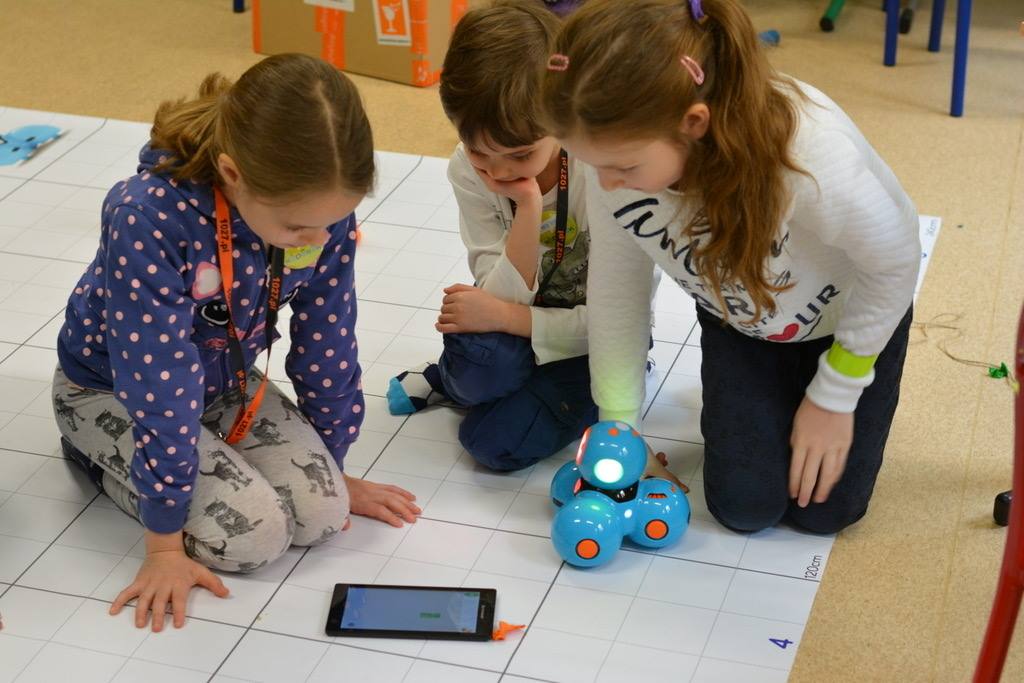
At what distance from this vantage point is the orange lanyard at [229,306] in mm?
1259

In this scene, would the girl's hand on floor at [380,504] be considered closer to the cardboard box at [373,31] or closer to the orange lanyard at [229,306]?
the orange lanyard at [229,306]

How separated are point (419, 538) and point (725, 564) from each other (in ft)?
1.14

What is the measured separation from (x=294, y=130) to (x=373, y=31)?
170 cm

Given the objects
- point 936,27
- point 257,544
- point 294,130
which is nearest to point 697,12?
point 294,130

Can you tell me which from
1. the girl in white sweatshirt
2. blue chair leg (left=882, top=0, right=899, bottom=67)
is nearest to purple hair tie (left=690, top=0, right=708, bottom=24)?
the girl in white sweatshirt

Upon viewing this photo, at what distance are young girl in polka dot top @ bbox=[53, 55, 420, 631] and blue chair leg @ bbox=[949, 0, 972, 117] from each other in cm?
160

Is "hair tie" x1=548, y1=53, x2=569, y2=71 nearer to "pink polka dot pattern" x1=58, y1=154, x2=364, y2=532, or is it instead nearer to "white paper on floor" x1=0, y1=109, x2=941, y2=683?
"pink polka dot pattern" x1=58, y1=154, x2=364, y2=532

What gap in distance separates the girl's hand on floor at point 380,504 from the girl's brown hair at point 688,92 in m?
0.51

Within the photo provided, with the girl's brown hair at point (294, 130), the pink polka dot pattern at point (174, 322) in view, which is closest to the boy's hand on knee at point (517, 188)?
the pink polka dot pattern at point (174, 322)

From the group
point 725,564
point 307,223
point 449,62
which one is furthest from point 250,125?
point 725,564

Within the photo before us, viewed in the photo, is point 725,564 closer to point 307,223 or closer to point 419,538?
point 419,538

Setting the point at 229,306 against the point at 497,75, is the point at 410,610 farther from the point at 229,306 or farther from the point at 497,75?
the point at 497,75

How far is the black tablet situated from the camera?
1308 mm

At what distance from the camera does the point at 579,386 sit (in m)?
1.60
